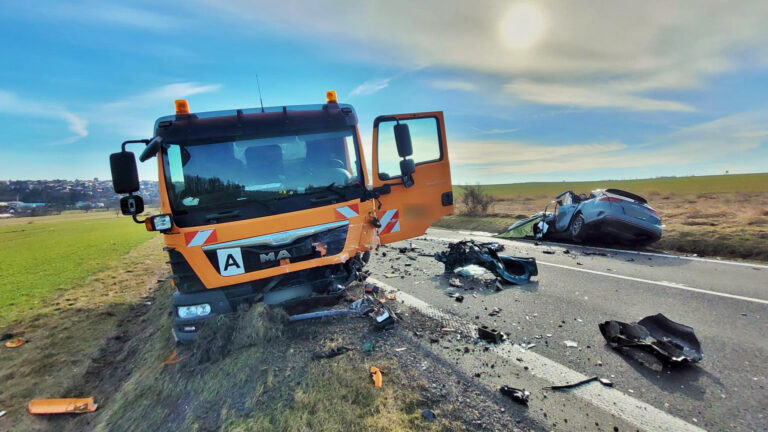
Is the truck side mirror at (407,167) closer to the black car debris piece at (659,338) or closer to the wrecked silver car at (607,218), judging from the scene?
the black car debris piece at (659,338)

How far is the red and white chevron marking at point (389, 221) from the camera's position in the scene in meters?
4.46

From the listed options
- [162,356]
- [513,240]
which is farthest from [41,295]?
[513,240]

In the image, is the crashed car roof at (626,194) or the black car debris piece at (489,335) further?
the crashed car roof at (626,194)

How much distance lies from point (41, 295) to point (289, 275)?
8.57m

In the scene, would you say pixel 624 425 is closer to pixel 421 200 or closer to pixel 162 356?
pixel 421 200

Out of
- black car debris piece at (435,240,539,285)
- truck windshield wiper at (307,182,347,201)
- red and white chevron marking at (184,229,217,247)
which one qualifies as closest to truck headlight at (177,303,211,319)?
red and white chevron marking at (184,229,217,247)

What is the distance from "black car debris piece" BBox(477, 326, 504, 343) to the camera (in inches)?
128

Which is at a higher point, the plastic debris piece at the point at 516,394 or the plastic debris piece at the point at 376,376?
the plastic debris piece at the point at 376,376

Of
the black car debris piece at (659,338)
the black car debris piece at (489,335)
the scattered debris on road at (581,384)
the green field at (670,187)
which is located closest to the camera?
the scattered debris on road at (581,384)

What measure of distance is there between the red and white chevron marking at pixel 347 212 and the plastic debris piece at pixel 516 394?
228 centimetres

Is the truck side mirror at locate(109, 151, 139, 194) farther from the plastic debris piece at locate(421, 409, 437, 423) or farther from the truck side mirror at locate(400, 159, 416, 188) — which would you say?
the plastic debris piece at locate(421, 409, 437, 423)

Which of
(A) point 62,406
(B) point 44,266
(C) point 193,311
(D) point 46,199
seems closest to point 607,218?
(C) point 193,311

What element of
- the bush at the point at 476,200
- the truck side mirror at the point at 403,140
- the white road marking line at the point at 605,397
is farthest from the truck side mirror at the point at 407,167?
the bush at the point at 476,200

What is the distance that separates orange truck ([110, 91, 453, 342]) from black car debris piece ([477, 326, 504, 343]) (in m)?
1.58
